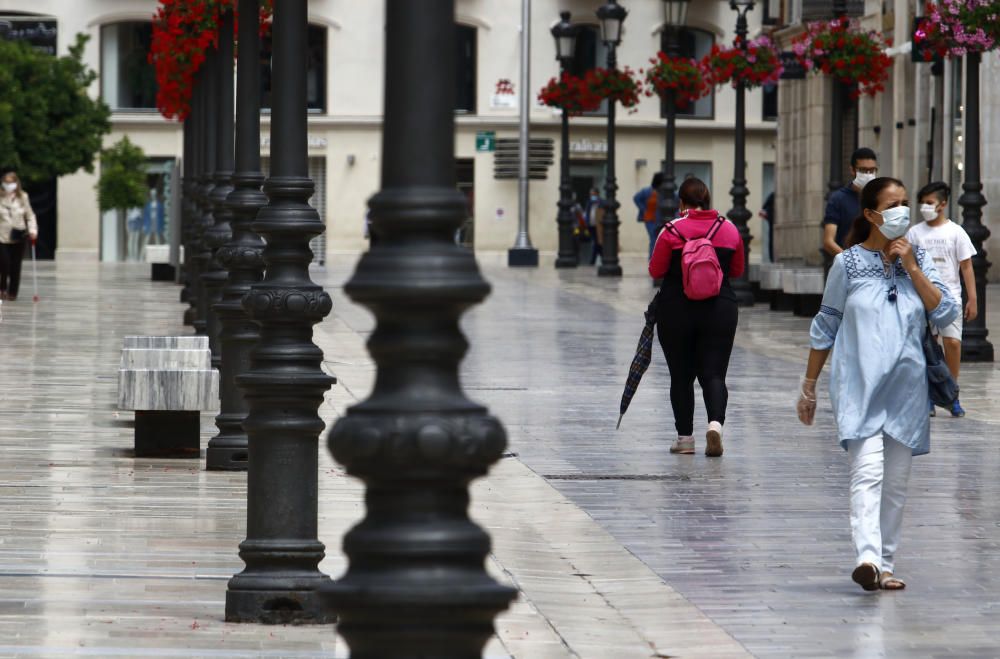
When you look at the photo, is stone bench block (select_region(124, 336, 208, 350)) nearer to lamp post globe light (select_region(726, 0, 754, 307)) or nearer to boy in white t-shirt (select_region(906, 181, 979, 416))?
boy in white t-shirt (select_region(906, 181, 979, 416))

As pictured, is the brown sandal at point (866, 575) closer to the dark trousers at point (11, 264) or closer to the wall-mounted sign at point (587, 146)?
the dark trousers at point (11, 264)

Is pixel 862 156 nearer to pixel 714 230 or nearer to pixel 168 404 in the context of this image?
pixel 714 230

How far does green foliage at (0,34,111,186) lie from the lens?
46.5m

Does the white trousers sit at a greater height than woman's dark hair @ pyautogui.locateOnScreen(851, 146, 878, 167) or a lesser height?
lesser

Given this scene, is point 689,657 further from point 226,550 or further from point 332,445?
point 332,445

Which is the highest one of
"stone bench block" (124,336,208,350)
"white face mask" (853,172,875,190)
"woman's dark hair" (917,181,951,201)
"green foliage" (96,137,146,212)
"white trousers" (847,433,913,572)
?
"green foliage" (96,137,146,212)

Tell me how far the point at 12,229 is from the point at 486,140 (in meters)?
29.0

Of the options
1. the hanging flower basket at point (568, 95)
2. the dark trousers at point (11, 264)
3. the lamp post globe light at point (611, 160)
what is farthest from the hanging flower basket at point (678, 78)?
the dark trousers at point (11, 264)

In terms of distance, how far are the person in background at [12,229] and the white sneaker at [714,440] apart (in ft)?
56.1

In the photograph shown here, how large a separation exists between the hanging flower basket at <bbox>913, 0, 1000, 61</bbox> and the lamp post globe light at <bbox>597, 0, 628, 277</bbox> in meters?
19.1

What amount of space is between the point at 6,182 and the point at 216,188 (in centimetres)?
1388

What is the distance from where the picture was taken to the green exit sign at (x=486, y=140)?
184 ft

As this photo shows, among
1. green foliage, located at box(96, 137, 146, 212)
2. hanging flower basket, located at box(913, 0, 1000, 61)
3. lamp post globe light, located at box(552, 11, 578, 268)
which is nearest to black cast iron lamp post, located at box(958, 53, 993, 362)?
hanging flower basket, located at box(913, 0, 1000, 61)

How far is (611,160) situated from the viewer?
40562 mm
